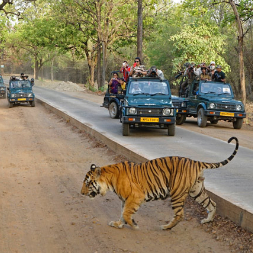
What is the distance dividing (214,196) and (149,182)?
120 centimetres

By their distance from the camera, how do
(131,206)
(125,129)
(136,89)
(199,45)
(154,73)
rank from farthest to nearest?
(199,45) < (154,73) < (136,89) < (125,129) < (131,206)

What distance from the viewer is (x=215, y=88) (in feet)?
57.0

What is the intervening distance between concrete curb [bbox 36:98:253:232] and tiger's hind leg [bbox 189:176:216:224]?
0.20 meters

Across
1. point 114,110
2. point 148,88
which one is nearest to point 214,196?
point 148,88

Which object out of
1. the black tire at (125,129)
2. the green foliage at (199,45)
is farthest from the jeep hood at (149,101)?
the green foliage at (199,45)

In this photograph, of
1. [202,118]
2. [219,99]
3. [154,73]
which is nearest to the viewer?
[154,73]

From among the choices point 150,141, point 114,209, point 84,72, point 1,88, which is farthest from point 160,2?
point 114,209

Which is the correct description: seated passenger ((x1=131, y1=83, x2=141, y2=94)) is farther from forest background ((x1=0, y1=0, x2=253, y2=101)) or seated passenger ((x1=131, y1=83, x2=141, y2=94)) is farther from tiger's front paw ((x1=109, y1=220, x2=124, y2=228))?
forest background ((x1=0, y1=0, x2=253, y2=101))

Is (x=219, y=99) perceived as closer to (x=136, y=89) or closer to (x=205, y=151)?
(x=136, y=89)

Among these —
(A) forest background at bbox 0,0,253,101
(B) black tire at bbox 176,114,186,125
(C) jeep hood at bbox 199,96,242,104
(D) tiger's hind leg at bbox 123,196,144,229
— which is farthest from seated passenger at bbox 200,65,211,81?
(A) forest background at bbox 0,0,253,101

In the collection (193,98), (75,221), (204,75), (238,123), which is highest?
(204,75)

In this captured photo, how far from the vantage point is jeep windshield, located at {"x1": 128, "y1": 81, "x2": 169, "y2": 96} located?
14.2 meters

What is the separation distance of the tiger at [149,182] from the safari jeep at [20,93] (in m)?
21.9

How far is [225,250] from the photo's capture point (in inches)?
203
